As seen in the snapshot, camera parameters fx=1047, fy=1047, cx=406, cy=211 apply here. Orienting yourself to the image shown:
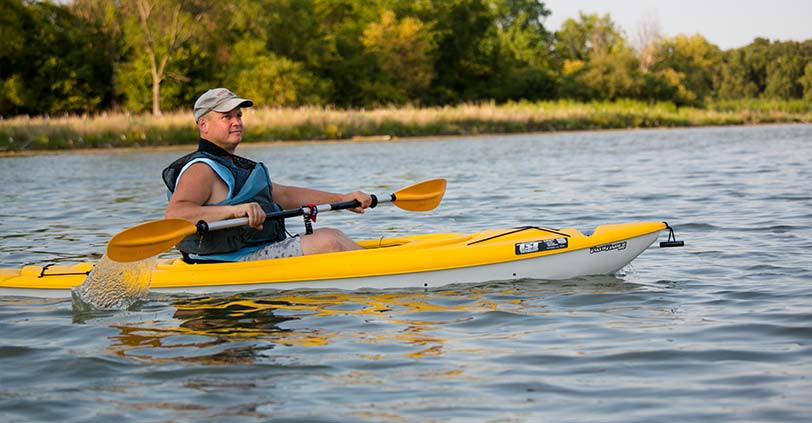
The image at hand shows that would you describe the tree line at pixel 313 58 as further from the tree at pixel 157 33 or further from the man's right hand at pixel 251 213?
the man's right hand at pixel 251 213

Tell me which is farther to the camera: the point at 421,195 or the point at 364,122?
the point at 364,122

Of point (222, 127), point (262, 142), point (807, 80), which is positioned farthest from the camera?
point (807, 80)

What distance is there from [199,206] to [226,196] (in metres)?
0.16

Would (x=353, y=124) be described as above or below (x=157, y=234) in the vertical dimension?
below

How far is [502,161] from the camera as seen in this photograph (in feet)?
56.1

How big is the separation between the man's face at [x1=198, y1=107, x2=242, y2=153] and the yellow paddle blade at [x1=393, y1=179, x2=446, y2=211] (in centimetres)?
134

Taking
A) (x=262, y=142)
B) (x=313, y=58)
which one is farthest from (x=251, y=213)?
(x=313, y=58)

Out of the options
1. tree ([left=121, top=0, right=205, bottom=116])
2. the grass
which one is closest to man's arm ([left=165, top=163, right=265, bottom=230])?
the grass

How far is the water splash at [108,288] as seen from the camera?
17.0 ft

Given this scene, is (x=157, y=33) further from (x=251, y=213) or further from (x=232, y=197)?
(x=251, y=213)

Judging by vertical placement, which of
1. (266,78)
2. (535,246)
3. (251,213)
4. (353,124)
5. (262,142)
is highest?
(266,78)

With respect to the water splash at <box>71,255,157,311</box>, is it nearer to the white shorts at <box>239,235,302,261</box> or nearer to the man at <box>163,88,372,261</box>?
the man at <box>163,88,372,261</box>

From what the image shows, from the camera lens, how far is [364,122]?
2720cm

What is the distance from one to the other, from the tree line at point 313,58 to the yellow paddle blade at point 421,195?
86.9 feet
